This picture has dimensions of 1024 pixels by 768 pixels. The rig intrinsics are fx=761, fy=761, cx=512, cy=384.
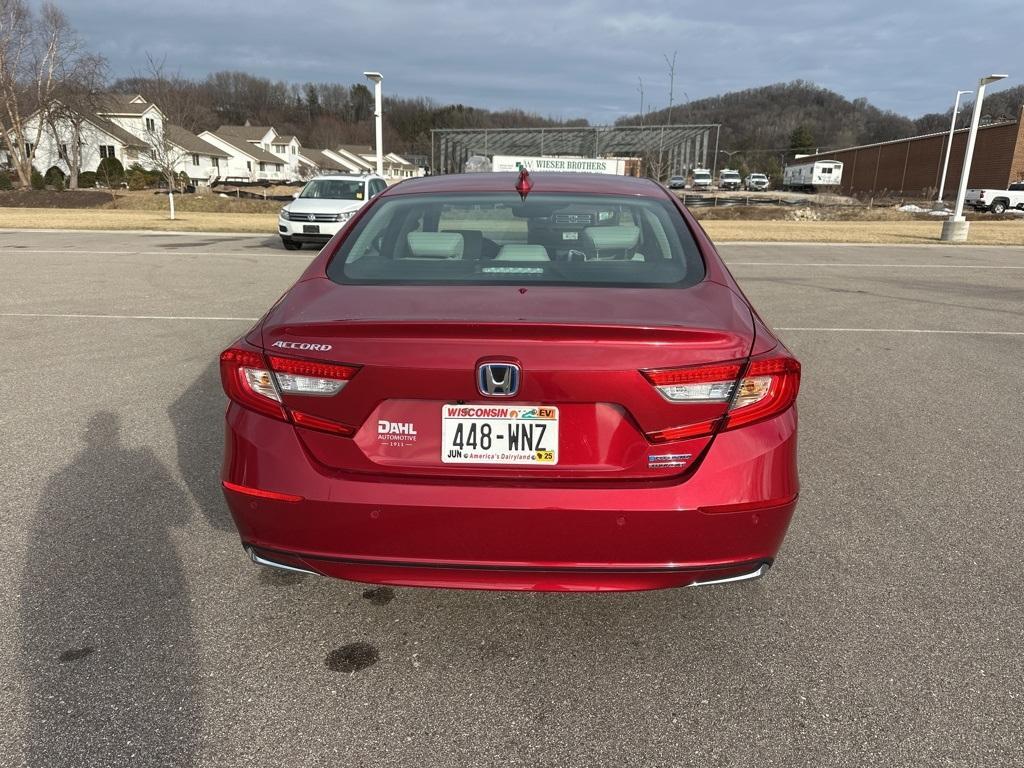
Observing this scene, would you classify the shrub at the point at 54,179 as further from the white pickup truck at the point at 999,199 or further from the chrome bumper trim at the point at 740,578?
the chrome bumper trim at the point at 740,578

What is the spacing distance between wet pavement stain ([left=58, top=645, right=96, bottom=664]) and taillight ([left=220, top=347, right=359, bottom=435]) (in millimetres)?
1024

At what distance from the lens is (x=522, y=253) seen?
9.84 feet

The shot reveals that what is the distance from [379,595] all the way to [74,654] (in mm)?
1046

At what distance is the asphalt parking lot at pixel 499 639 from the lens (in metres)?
2.20

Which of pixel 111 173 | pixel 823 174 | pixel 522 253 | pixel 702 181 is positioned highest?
pixel 823 174

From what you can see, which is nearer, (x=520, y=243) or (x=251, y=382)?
(x=251, y=382)

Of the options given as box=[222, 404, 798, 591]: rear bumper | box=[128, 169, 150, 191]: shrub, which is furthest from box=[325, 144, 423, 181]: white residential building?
box=[222, 404, 798, 591]: rear bumper

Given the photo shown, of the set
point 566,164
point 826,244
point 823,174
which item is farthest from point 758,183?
point 826,244

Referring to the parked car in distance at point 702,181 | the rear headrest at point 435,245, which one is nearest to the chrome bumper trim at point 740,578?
the rear headrest at point 435,245

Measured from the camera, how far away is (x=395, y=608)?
9.49ft

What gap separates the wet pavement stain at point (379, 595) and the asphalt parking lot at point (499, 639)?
0.4 inches

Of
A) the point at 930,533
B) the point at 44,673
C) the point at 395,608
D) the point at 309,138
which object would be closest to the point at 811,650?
the point at 930,533

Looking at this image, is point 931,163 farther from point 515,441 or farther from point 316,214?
point 515,441

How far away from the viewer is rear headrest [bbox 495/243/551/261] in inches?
116
